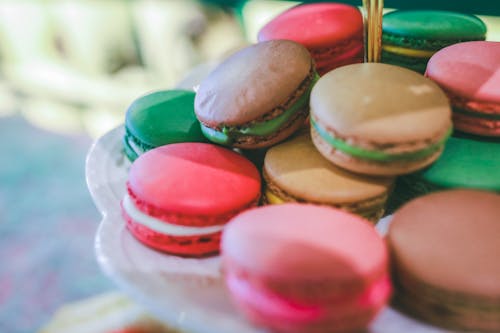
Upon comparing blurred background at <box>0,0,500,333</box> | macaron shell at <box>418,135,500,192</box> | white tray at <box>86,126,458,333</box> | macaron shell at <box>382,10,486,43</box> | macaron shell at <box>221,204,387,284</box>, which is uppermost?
macaron shell at <box>382,10,486,43</box>

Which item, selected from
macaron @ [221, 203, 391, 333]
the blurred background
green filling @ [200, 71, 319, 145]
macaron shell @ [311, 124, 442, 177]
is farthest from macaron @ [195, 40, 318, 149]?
the blurred background

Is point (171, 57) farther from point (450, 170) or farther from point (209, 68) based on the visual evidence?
point (450, 170)

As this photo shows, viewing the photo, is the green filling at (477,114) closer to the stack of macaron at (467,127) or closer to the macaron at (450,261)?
the stack of macaron at (467,127)

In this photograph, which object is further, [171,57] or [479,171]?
[171,57]

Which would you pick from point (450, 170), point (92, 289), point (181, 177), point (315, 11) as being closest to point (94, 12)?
point (92, 289)

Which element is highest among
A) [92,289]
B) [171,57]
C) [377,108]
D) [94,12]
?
[377,108]

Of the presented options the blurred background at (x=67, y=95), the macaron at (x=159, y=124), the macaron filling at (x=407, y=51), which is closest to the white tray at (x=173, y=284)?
the macaron at (x=159, y=124)

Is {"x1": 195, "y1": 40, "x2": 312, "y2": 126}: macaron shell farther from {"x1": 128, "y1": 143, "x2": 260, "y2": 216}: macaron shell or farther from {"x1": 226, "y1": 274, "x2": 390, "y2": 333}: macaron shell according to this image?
{"x1": 226, "y1": 274, "x2": 390, "y2": 333}: macaron shell
